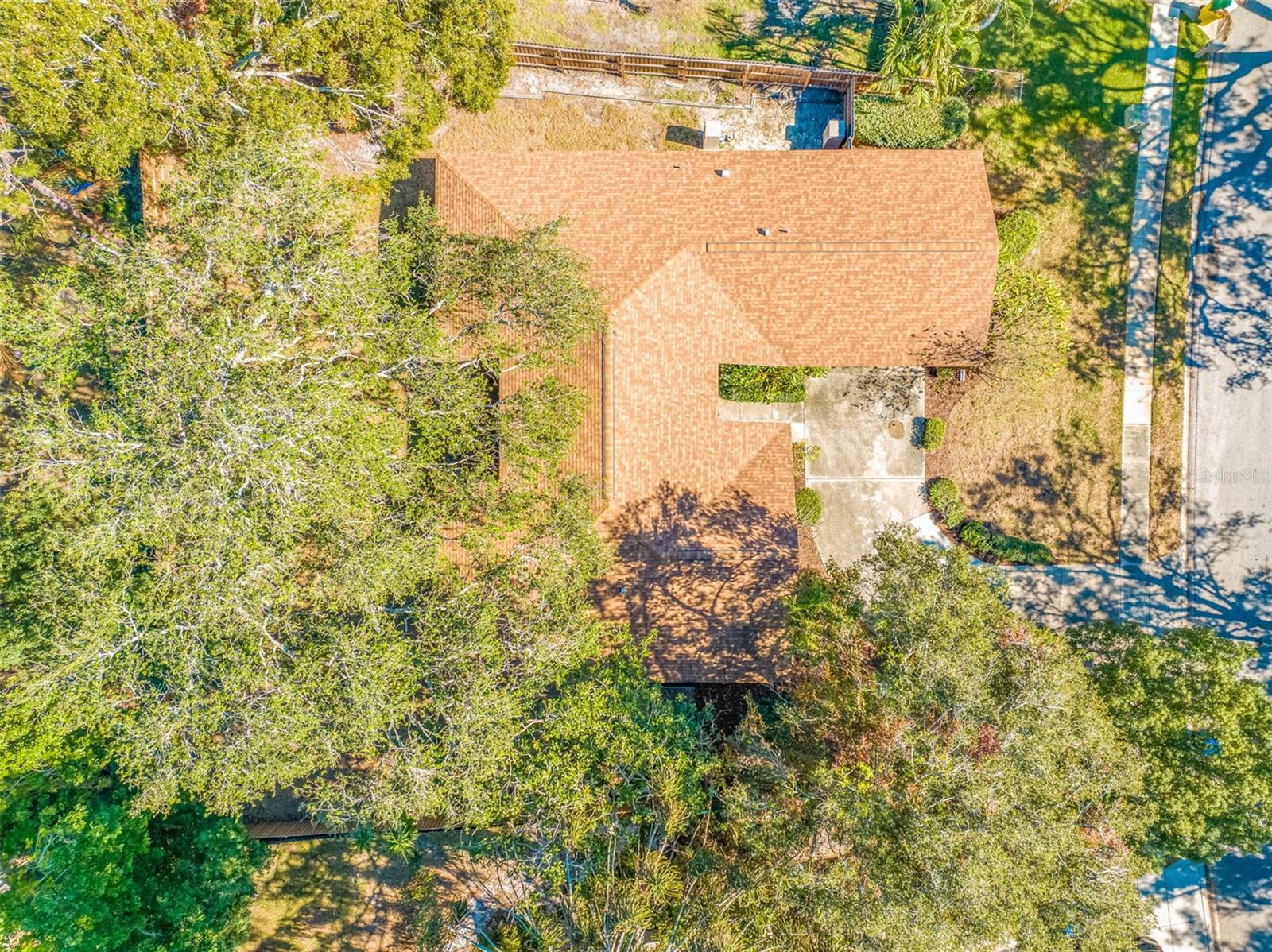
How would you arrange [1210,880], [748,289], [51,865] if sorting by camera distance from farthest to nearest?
[1210,880]
[748,289]
[51,865]

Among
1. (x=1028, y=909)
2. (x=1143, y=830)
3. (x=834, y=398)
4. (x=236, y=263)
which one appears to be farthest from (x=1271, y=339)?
(x=236, y=263)

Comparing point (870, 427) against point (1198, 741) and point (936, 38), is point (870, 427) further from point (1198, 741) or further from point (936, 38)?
point (1198, 741)

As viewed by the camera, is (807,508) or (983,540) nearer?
(807,508)

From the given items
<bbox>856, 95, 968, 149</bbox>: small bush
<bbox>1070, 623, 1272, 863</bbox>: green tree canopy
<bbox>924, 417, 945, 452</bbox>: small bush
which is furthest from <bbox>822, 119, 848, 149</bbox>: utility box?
<bbox>1070, 623, 1272, 863</bbox>: green tree canopy

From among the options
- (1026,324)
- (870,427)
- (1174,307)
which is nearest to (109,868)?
(870,427)

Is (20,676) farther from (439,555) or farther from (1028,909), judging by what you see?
(1028,909)

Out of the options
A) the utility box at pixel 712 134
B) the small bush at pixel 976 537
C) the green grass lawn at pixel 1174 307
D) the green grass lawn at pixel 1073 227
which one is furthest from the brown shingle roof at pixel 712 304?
the green grass lawn at pixel 1174 307
